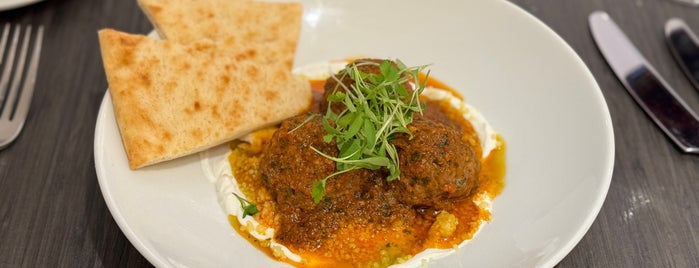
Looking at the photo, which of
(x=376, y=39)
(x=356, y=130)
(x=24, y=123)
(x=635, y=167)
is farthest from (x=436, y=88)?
(x=24, y=123)

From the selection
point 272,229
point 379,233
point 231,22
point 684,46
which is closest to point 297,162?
point 272,229

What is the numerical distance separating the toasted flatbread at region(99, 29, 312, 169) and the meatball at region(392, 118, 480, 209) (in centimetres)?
96

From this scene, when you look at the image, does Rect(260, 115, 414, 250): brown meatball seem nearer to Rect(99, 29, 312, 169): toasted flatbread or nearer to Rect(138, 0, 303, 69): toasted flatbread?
Rect(99, 29, 312, 169): toasted flatbread

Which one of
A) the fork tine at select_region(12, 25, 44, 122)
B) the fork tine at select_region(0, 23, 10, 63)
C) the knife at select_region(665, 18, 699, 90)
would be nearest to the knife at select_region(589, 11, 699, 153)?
the knife at select_region(665, 18, 699, 90)

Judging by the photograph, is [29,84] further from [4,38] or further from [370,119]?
[370,119]

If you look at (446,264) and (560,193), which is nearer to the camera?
(446,264)

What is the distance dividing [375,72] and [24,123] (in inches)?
96.7

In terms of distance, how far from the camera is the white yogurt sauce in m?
2.99

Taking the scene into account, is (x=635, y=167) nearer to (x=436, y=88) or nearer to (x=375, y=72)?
(x=436, y=88)

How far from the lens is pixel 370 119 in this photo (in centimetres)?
309

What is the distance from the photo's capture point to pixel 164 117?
3254 mm

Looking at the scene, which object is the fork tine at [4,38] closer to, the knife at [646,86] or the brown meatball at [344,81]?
the brown meatball at [344,81]

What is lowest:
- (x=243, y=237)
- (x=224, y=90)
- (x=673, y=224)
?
(x=673, y=224)

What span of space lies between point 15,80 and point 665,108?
15.0 feet
